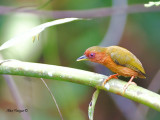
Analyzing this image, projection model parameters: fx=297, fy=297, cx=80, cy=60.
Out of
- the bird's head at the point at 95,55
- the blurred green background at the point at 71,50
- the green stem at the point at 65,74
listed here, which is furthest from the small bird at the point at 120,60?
the blurred green background at the point at 71,50

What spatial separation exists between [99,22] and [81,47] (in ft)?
1.46

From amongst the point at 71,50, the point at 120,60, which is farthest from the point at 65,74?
the point at 71,50

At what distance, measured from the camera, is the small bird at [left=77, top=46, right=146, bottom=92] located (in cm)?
204

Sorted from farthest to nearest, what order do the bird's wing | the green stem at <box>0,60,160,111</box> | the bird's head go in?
the bird's head, the bird's wing, the green stem at <box>0,60,160,111</box>

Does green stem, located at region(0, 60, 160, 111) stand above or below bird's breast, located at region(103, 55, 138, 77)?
above

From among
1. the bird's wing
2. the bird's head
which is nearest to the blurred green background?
the bird's head

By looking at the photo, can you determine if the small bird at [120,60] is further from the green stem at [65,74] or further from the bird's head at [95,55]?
the green stem at [65,74]

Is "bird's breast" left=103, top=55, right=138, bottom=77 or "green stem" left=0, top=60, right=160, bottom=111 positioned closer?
"green stem" left=0, top=60, right=160, bottom=111

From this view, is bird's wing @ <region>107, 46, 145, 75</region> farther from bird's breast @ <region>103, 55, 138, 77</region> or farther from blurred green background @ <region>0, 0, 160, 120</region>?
blurred green background @ <region>0, 0, 160, 120</region>

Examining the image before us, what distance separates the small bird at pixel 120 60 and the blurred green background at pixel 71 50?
1033 mm

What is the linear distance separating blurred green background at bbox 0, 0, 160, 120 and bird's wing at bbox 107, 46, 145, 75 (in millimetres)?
1135

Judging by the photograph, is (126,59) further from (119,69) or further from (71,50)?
(71,50)

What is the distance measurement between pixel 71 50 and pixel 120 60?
51.9 inches

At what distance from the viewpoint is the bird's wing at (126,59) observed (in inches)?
79.6
